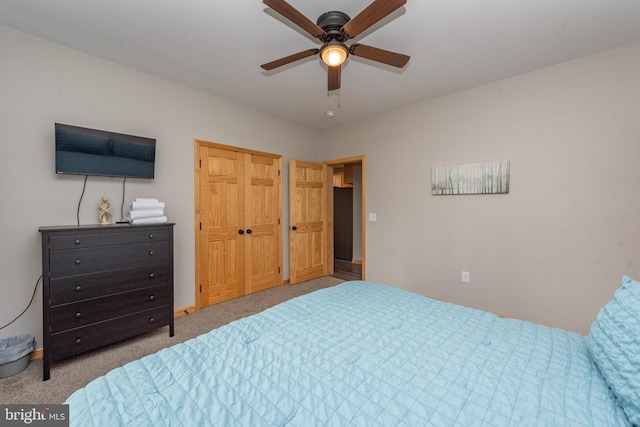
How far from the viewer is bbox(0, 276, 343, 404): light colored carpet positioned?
1.78 metres

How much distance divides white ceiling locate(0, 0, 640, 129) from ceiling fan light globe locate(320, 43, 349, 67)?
299 millimetres

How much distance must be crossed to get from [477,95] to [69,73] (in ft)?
14.0

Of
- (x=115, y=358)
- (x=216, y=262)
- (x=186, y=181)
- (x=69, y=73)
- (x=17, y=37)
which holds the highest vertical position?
(x=17, y=37)

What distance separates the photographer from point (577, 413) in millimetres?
839

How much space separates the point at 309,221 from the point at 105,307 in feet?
9.68

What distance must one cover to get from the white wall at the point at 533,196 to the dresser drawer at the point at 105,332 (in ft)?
10.1

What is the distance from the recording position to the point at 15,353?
196cm

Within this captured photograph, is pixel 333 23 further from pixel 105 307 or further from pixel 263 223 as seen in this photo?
pixel 105 307

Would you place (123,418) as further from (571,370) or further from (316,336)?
(571,370)

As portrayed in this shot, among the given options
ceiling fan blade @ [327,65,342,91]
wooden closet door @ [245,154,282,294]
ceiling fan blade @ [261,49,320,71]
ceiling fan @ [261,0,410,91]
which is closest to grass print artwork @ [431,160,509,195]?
ceiling fan @ [261,0,410,91]

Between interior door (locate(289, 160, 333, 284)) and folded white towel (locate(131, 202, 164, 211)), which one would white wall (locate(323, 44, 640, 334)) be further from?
folded white towel (locate(131, 202, 164, 211))

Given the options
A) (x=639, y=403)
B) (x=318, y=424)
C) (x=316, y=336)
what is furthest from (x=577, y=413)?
(x=316, y=336)

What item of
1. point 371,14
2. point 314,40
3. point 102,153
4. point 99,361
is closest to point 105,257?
point 99,361

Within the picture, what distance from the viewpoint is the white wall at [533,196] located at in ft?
7.55
